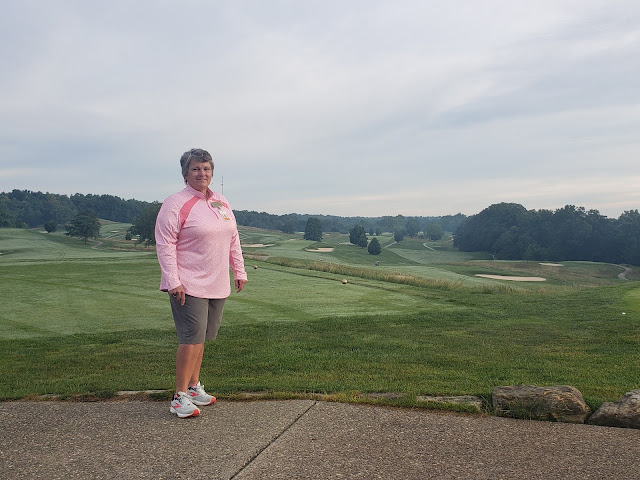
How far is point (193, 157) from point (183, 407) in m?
2.18

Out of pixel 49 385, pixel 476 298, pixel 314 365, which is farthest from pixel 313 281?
pixel 49 385

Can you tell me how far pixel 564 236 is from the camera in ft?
294

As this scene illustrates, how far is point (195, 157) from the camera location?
4.92 meters

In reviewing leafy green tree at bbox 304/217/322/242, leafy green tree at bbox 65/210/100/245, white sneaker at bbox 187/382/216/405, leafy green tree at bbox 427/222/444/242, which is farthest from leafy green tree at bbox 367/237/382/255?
white sneaker at bbox 187/382/216/405

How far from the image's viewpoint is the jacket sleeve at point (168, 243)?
→ 4637 mm

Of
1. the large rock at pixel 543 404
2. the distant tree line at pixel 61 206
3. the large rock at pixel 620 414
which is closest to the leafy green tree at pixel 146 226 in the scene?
the distant tree line at pixel 61 206

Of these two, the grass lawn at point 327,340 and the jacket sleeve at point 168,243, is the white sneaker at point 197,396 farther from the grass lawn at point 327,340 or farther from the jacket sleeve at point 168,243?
the jacket sleeve at point 168,243

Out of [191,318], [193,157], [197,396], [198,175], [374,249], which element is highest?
[193,157]

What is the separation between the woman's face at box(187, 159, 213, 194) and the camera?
4.91 metres

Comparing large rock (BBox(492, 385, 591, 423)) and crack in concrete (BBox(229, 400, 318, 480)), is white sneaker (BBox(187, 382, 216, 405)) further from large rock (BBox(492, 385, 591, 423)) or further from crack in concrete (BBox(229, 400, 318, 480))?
large rock (BBox(492, 385, 591, 423))

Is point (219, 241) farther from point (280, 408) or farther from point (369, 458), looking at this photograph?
point (369, 458)

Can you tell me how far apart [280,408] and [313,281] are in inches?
801

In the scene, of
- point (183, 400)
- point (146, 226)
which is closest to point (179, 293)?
point (183, 400)

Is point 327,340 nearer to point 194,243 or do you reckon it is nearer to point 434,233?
point 194,243
